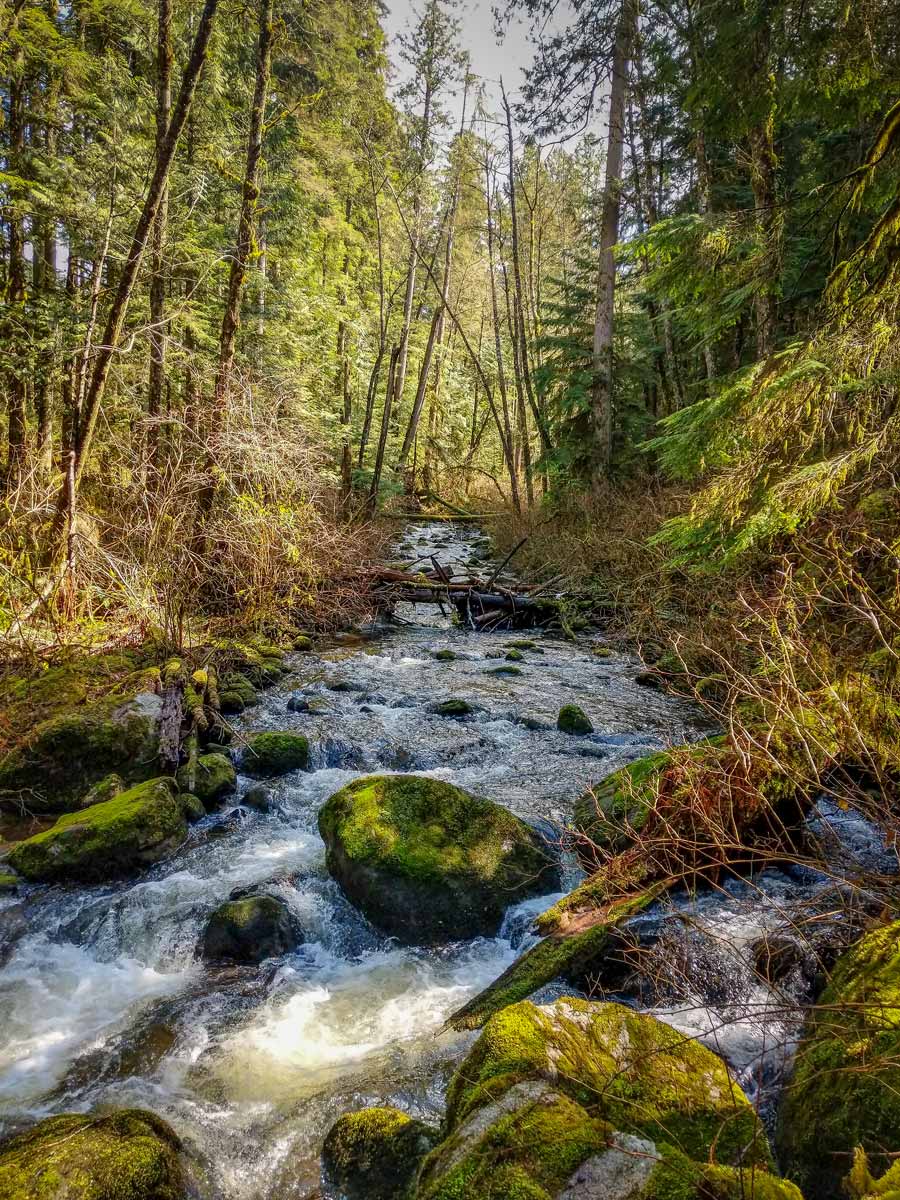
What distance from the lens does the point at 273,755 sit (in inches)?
239

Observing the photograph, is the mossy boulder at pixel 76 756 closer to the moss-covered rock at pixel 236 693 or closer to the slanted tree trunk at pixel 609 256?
the moss-covered rock at pixel 236 693

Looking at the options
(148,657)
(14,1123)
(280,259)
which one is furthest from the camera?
(280,259)

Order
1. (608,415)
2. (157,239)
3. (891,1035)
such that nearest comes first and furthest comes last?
(891,1035) → (157,239) → (608,415)

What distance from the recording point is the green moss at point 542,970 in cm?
320

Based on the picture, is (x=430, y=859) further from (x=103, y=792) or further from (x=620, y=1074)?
(x=103, y=792)

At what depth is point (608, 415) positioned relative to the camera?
48.5 ft

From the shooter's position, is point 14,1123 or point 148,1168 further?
point 14,1123

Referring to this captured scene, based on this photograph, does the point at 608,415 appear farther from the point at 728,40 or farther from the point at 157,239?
the point at 157,239

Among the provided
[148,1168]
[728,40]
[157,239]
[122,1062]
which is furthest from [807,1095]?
[157,239]

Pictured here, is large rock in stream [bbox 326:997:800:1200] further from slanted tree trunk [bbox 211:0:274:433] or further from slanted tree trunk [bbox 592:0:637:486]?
slanted tree trunk [bbox 592:0:637:486]

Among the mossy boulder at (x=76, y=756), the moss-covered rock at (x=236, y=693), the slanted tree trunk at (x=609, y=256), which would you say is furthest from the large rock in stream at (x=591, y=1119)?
the slanted tree trunk at (x=609, y=256)

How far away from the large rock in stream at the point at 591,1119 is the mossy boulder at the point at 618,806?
1672 mm

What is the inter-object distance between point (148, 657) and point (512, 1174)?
22.3 feet

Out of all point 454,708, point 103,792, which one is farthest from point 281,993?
point 454,708
